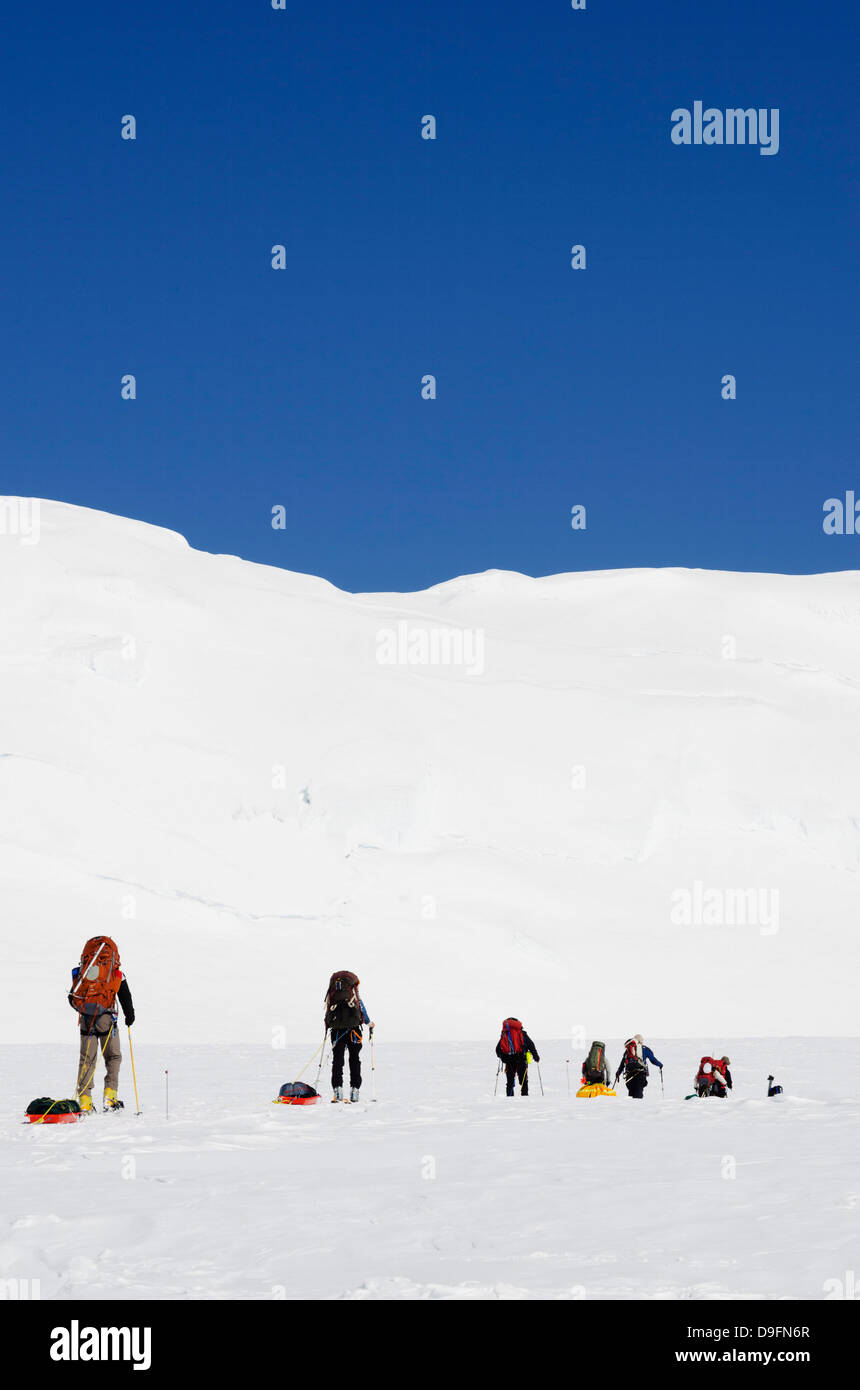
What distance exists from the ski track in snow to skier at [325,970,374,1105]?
49 centimetres

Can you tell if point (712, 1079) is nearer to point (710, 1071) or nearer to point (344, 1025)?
point (710, 1071)

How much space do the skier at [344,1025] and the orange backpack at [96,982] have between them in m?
2.39

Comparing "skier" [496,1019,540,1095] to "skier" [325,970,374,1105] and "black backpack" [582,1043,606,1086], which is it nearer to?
"black backpack" [582,1043,606,1086]

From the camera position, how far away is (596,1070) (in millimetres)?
17031

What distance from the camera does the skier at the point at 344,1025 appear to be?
15.0m

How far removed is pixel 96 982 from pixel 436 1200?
6.34m

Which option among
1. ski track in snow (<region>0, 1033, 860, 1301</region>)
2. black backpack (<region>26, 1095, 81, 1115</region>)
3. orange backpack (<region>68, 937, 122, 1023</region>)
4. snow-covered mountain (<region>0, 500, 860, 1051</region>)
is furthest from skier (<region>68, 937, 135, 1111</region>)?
snow-covered mountain (<region>0, 500, 860, 1051</region>)

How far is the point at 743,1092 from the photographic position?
17750 mm

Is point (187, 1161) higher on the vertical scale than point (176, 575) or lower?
lower

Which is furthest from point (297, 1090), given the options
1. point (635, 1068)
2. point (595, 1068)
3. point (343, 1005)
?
point (635, 1068)

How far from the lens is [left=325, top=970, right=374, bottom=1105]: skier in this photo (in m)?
15.0

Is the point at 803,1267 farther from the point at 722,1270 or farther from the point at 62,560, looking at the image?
the point at 62,560
